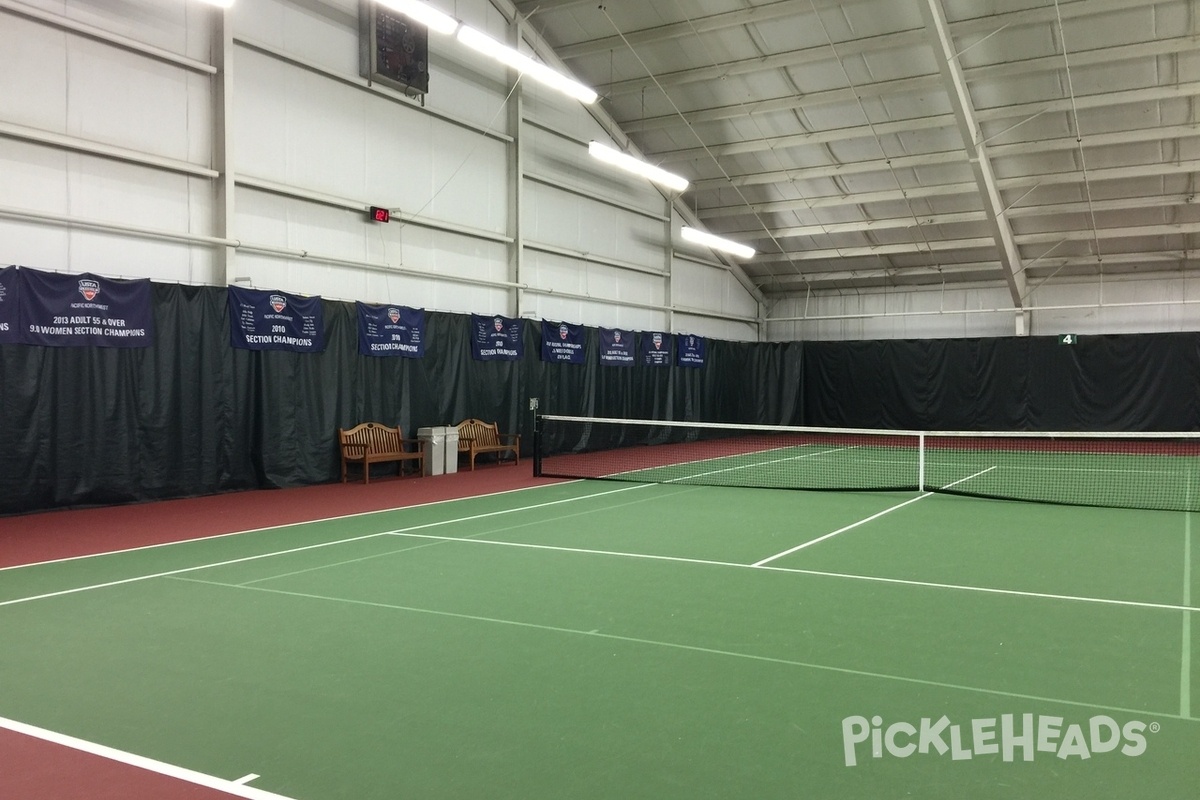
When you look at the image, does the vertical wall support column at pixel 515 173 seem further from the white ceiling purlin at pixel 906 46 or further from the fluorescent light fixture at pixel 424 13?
the fluorescent light fixture at pixel 424 13

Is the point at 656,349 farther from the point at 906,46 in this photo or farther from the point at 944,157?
the point at 906,46

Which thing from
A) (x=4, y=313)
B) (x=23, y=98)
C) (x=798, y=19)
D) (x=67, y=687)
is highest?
(x=798, y=19)

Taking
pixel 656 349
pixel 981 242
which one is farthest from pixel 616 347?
pixel 981 242

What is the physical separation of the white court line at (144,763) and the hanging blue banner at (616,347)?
16.2 metres

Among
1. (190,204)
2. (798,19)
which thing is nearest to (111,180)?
(190,204)

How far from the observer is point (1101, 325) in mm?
22984

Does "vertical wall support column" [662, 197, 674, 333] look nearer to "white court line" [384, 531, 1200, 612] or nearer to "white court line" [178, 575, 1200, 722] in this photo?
"white court line" [384, 531, 1200, 612]

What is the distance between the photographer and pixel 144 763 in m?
3.56

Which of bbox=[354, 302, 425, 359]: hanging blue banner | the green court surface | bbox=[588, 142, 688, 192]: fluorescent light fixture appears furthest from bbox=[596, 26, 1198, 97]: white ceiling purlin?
the green court surface

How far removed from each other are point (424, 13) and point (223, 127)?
11.0 feet

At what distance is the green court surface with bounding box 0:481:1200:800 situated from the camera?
351cm

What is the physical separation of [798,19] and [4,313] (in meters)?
13.0

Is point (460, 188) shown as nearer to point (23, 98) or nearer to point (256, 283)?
point (256, 283)

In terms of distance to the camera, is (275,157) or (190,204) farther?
(275,157)
